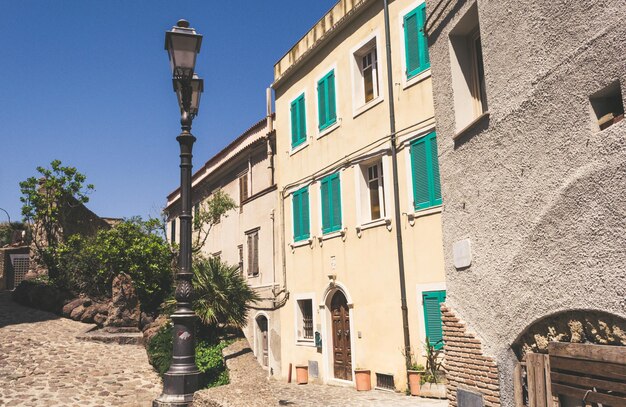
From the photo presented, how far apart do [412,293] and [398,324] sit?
0.84 m

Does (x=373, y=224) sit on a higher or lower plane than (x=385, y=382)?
higher

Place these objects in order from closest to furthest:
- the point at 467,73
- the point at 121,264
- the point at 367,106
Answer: the point at 467,73
the point at 367,106
the point at 121,264

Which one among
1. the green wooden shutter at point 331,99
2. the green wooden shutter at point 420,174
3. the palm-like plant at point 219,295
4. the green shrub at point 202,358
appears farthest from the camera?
the palm-like plant at point 219,295

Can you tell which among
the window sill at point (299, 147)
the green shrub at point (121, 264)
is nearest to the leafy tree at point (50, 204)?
the green shrub at point (121, 264)

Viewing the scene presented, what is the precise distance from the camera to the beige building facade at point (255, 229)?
746 inches

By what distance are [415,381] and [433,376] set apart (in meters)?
0.48

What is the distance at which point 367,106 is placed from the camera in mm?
14695

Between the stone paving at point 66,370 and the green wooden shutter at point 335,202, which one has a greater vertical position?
the green wooden shutter at point 335,202

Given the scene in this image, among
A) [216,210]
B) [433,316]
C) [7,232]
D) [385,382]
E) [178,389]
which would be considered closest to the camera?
[178,389]

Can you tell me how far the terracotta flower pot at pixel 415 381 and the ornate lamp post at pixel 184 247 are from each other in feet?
18.8

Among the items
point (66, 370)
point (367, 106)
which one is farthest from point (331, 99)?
point (66, 370)

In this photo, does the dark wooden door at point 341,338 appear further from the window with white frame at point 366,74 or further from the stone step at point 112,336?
the stone step at point 112,336

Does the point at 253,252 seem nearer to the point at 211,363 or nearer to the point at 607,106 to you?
the point at 211,363

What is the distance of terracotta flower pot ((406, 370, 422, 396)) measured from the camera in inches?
467
